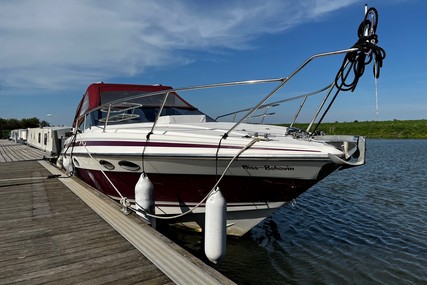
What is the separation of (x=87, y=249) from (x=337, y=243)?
430 cm

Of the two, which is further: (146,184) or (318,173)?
(146,184)

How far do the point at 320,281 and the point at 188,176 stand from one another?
235 cm

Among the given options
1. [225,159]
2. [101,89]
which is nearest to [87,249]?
[225,159]

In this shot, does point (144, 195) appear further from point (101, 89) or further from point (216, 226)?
point (101, 89)

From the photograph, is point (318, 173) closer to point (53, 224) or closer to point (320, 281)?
point (320, 281)

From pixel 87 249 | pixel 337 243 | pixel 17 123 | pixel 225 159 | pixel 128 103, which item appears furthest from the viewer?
pixel 17 123

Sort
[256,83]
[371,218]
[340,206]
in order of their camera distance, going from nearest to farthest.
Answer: [256,83] < [371,218] < [340,206]

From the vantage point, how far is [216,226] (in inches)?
142

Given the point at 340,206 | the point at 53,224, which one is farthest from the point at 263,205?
the point at 340,206

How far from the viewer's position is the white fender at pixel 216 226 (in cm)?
360

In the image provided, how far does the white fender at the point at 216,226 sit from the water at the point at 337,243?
1.15 meters

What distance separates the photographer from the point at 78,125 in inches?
299

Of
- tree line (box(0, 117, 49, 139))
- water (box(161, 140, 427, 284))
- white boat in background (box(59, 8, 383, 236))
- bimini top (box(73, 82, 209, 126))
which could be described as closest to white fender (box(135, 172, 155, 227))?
white boat in background (box(59, 8, 383, 236))

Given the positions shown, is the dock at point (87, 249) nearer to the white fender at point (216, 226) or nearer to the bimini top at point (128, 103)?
the white fender at point (216, 226)
